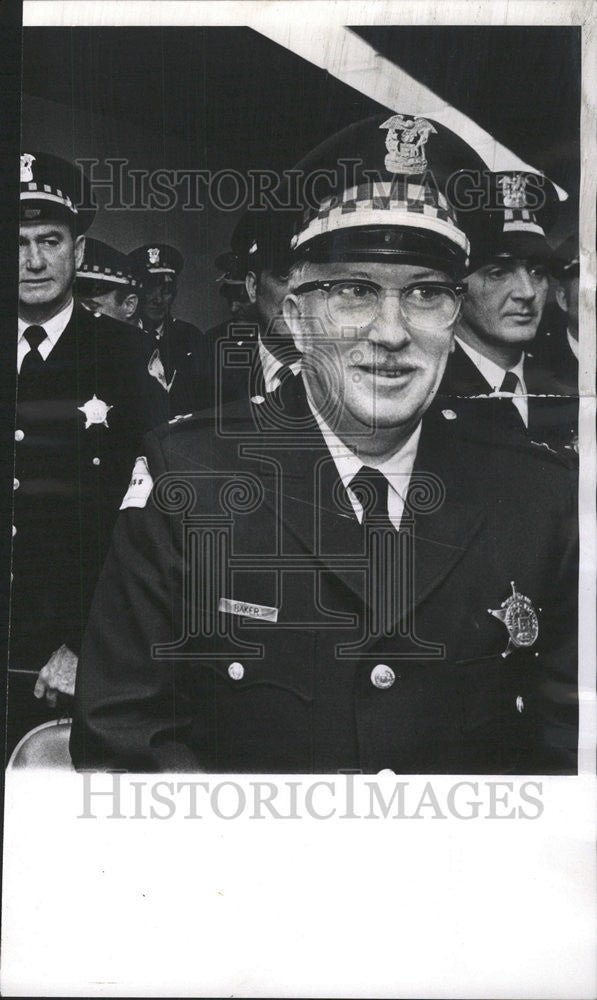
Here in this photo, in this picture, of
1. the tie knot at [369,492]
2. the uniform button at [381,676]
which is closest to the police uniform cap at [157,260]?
the tie knot at [369,492]

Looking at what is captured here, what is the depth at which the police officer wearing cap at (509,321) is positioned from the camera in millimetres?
1735

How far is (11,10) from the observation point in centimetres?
178

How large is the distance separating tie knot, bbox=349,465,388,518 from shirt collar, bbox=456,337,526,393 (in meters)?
0.29

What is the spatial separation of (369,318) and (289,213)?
0.86 ft

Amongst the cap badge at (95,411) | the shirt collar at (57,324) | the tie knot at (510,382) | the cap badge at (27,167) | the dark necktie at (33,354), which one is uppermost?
the cap badge at (27,167)

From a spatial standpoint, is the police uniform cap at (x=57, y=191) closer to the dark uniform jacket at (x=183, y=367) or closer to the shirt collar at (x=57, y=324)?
the shirt collar at (x=57, y=324)

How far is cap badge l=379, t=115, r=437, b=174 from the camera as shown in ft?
5.65

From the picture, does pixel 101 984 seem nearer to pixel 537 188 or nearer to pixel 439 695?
pixel 439 695

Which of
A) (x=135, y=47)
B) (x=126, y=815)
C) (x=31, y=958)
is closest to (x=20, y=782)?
(x=126, y=815)

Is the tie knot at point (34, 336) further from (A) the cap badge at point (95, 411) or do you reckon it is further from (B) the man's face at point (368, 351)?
(B) the man's face at point (368, 351)

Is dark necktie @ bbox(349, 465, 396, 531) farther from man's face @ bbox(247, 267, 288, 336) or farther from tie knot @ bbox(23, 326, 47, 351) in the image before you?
tie knot @ bbox(23, 326, 47, 351)

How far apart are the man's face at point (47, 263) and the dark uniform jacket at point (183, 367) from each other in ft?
0.73

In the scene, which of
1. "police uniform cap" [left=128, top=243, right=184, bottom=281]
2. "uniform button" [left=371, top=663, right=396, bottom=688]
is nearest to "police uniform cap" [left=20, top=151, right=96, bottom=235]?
"police uniform cap" [left=128, top=243, right=184, bottom=281]

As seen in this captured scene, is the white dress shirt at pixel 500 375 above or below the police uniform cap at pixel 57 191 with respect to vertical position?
below
